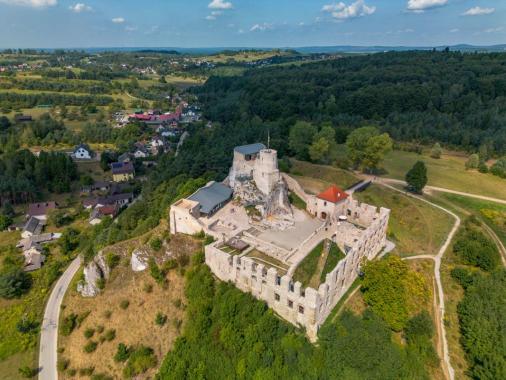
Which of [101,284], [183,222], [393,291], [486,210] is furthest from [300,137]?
[101,284]

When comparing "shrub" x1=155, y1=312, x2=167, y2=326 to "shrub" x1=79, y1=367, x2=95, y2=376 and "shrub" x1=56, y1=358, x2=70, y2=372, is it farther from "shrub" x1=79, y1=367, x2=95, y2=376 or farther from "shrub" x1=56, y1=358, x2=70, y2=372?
"shrub" x1=56, y1=358, x2=70, y2=372

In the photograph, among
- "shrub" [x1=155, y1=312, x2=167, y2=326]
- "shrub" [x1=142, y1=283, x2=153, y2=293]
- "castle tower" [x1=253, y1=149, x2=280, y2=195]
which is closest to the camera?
"shrub" [x1=155, y1=312, x2=167, y2=326]

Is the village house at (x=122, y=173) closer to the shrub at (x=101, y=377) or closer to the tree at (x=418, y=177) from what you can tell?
the shrub at (x=101, y=377)

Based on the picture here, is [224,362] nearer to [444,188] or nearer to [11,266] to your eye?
[11,266]

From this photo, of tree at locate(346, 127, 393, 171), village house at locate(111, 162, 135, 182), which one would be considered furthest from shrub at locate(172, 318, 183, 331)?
village house at locate(111, 162, 135, 182)

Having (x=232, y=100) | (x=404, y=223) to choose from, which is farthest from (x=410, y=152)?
(x=232, y=100)

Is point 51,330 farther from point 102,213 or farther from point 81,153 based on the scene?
point 81,153
